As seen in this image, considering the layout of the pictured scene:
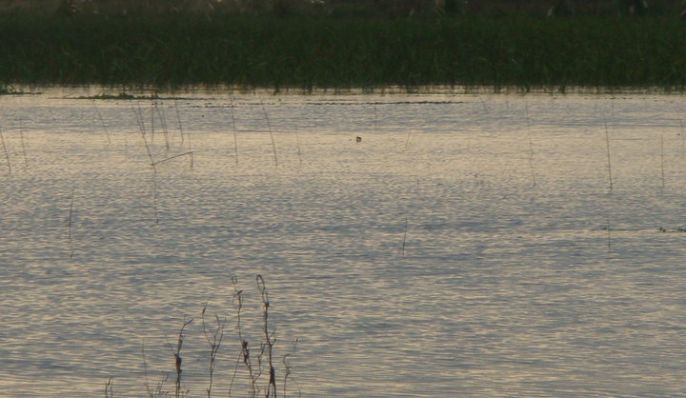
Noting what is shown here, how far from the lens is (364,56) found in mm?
29359

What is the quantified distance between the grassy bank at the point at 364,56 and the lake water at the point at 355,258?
908 centimetres

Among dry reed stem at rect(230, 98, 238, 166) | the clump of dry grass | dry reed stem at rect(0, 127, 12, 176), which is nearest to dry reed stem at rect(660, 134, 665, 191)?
dry reed stem at rect(230, 98, 238, 166)

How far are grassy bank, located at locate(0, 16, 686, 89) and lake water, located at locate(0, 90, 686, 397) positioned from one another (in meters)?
9.08

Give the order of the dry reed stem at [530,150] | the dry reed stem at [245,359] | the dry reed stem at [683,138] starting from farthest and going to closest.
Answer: the dry reed stem at [683,138], the dry reed stem at [530,150], the dry reed stem at [245,359]

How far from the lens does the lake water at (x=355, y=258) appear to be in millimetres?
6668

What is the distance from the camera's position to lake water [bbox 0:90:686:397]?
263 inches

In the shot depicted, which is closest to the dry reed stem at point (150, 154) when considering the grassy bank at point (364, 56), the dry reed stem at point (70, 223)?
the dry reed stem at point (70, 223)

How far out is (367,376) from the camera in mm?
6484

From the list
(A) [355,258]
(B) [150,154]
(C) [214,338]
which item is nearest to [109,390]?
(C) [214,338]

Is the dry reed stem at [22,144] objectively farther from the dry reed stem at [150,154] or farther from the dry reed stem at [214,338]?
the dry reed stem at [214,338]

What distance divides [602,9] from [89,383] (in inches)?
2333

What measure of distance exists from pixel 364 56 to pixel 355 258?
1991 centimetres

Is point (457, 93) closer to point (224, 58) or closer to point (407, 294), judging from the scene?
point (224, 58)

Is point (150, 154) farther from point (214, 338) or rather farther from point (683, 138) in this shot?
point (214, 338)
